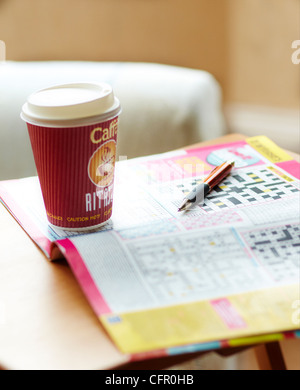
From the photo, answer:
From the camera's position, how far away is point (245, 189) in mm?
647

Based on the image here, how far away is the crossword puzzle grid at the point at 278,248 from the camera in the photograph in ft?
1.57

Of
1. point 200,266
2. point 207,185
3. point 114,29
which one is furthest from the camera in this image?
point 114,29

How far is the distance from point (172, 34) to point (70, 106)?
1.72 metres

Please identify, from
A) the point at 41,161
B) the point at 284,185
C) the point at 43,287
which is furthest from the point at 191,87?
the point at 43,287

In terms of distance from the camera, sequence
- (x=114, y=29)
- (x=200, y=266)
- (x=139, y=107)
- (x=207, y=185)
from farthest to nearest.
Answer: (x=114, y=29)
(x=139, y=107)
(x=207, y=185)
(x=200, y=266)

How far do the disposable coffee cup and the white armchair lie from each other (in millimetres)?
515

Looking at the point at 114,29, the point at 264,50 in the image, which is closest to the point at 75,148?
the point at 114,29

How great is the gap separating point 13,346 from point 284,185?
41cm

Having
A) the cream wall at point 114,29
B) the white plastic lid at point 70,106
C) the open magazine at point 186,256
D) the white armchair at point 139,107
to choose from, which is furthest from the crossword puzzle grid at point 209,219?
the cream wall at point 114,29

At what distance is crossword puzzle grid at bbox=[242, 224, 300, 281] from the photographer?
1.57 feet

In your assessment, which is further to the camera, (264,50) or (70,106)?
(264,50)

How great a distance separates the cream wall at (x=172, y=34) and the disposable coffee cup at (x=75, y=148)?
1584mm

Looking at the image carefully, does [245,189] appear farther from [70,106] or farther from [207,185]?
[70,106]

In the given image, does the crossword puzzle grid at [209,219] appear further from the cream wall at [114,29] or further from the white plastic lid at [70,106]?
the cream wall at [114,29]
